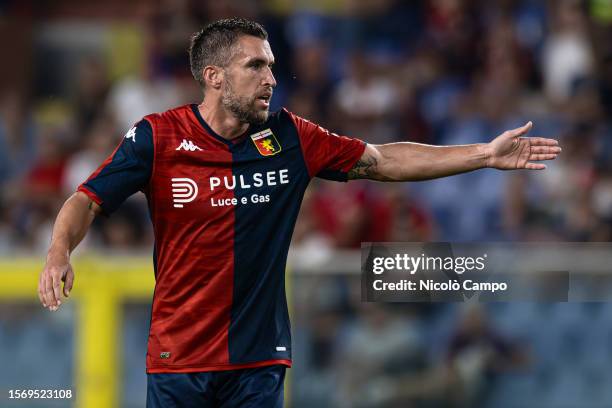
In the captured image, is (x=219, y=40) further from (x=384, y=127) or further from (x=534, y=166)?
(x=384, y=127)

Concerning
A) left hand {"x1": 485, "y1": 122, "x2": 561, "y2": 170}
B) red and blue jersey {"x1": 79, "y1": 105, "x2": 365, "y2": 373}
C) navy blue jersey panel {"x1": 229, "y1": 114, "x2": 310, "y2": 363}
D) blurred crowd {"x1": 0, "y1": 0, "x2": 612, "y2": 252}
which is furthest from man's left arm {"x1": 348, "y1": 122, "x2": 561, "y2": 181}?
blurred crowd {"x1": 0, "y1": 0, "x2": 612, "y2": 252}

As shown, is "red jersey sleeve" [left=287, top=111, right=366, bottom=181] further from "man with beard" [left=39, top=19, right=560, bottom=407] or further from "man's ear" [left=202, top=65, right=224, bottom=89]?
"man's ear" [left=202, top=65, right=224, bottom=89]

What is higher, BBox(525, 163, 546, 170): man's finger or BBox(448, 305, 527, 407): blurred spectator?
BBox(525, 163, 546, 170): man's finger

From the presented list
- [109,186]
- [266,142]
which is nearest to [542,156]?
[266,142]

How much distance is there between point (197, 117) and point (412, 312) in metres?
3.54

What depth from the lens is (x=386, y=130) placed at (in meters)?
10.9

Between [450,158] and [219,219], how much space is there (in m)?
1.13

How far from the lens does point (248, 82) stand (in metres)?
5.25

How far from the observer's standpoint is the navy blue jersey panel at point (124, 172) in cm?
510

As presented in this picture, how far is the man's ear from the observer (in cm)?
534

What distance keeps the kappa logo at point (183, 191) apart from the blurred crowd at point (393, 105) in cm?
415

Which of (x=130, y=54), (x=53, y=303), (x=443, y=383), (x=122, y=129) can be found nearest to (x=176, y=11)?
(x=122, y=129)

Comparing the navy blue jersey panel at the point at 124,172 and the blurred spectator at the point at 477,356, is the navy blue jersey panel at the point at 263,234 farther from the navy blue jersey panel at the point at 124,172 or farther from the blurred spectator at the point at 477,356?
the blurred spectator at the point at 477,356

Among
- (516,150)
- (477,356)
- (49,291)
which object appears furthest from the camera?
(477,356)
